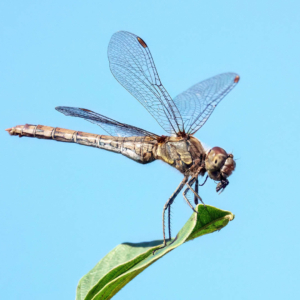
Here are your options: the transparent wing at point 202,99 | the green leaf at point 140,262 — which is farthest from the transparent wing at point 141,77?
the green leaf at point 140,262

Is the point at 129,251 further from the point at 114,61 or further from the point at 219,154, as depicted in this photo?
the point at 114,61

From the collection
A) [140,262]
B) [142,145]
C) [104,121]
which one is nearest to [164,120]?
[142,145]

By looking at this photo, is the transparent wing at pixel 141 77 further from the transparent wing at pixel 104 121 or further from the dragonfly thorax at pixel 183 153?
the transparent wing at pixel 104 121

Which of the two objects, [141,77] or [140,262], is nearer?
[140,262]

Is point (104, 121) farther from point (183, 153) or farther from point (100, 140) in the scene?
point (183, 153)

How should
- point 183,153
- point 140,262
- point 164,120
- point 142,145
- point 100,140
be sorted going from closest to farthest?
point 140,262 → point 183,153 → point 164,120 → point 142,145 → point 100,140

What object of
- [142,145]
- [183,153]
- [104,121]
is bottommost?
[183,153]
